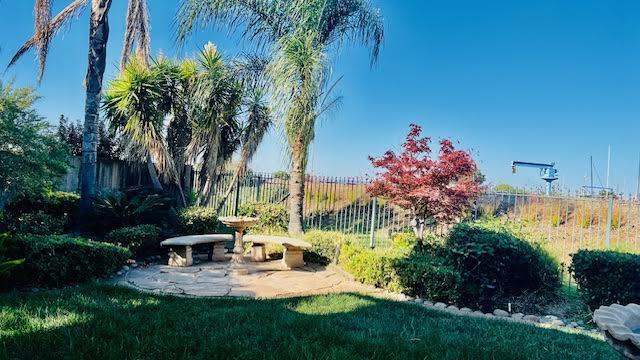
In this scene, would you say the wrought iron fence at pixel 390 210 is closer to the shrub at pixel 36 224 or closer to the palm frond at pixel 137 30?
the palm frond at pixel 137 30

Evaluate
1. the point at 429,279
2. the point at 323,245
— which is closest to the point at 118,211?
the point at 323,245

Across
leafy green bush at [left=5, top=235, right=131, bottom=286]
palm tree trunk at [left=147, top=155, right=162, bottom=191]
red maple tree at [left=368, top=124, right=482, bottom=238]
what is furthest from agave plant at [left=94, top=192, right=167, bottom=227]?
red maple tree at [left=368, top=124, right=482, bottom=238]

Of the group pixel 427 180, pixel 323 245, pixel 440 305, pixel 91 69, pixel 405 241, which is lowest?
pixel 440 305

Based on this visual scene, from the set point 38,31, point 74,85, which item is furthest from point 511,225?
point 74,85

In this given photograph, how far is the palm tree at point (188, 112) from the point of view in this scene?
10008 mm

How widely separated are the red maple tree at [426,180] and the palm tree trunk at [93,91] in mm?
5740

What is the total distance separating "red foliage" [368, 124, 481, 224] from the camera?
741 cm

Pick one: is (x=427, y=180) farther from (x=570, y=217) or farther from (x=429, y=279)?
(x=570, y=217)

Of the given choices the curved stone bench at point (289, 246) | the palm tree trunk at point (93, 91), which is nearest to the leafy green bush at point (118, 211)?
the palm tree trunk at point (93, 91)

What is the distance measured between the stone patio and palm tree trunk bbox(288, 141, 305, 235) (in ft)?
5.76

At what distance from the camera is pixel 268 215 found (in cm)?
992

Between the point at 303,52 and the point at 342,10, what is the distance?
6.72 feet

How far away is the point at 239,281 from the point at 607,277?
5046 mm

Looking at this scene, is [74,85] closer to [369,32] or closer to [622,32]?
[369,32]
